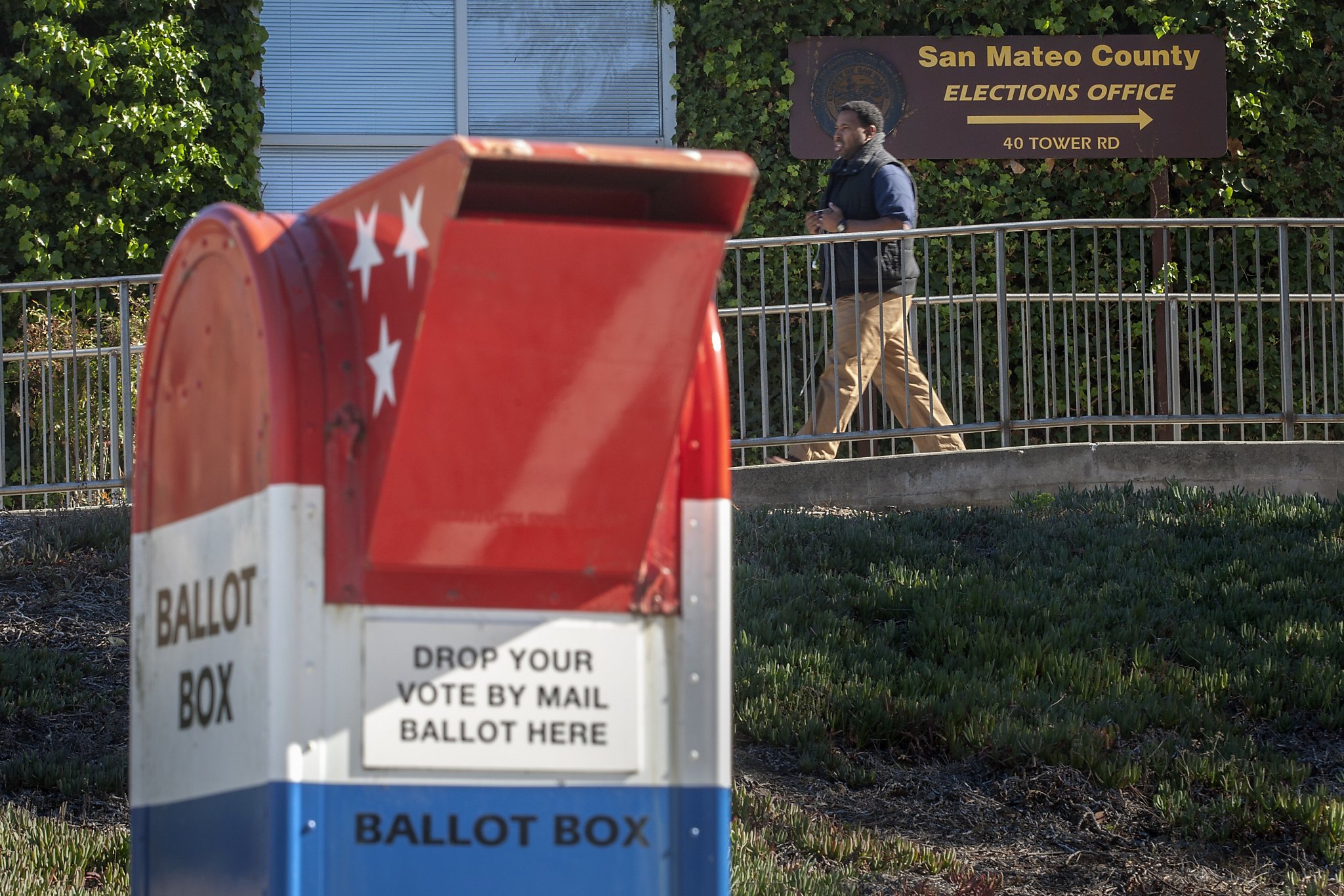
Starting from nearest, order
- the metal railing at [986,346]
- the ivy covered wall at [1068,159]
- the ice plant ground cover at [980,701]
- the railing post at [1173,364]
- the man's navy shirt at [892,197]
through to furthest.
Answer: the ice plant ground cover at [980,701], the man's navy shirt at [892,197], the metal railing at [986,346], the railing post at [1173,364], the ivy covered wall at [1068,159]

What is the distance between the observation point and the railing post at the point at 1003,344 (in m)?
9.45

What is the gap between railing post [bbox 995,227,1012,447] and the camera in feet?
31.0

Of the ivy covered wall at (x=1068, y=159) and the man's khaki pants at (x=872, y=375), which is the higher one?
the ivy covered wall at (x=1068, y=159)

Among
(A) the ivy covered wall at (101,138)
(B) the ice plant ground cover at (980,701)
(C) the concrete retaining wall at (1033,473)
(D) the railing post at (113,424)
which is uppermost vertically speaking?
(A) the ivy covered wall at (101,138)

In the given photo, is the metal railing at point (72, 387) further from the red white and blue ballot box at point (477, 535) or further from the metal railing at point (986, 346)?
the red white and blue ballot box at point (477, 535)

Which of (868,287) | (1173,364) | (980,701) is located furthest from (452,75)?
(980,701)

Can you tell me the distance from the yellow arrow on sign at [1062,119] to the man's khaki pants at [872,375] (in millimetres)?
4403

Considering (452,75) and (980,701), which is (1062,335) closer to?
(452,75)

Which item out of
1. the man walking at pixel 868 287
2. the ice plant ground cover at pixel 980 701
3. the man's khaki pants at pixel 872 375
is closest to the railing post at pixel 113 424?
the ice plant ground cover at pixel 980 701

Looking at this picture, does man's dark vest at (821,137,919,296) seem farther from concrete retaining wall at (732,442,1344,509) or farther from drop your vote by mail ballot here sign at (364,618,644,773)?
drop your vote by mail ballot here sign at (364,618,644,773)

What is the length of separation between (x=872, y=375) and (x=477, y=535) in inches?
267

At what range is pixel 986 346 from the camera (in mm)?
12227

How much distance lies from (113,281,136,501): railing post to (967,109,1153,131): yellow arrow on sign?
700 cm

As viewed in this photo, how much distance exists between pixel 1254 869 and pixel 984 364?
24.5 ft
